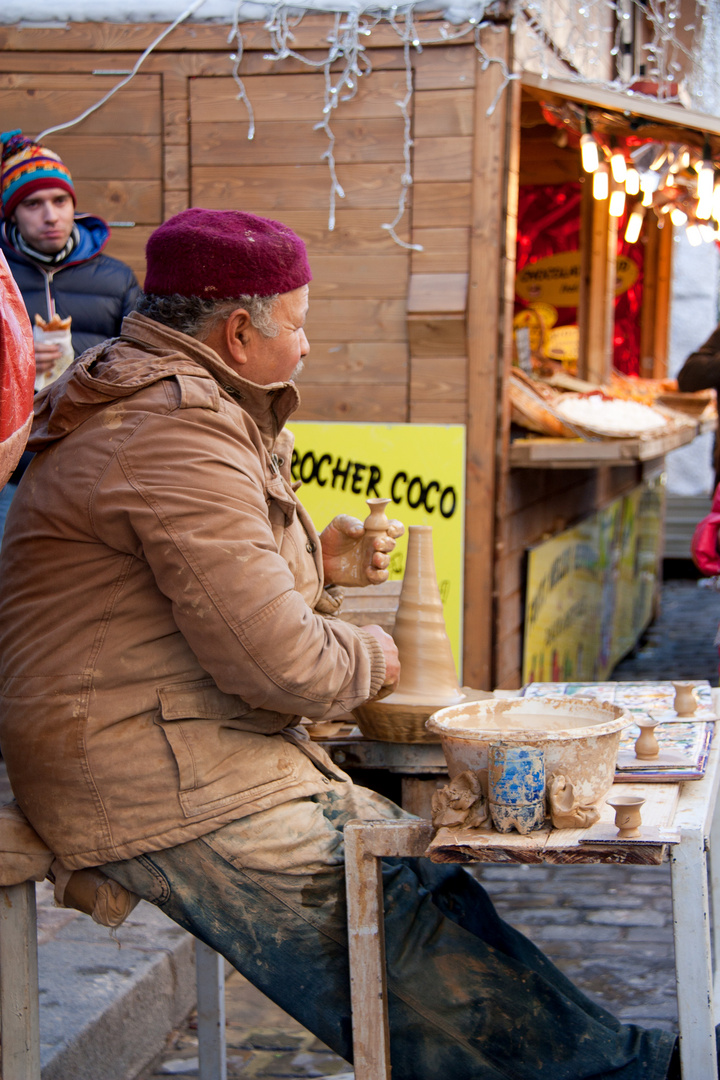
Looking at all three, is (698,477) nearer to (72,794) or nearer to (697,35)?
(697,35)

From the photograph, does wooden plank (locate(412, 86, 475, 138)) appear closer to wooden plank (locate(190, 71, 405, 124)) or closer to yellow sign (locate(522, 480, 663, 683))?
wooden plank (locate(190, 71, 405, 124))

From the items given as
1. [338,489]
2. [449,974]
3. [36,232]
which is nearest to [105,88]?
[36,232]

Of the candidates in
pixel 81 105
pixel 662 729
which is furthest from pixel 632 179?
pixel 662 729

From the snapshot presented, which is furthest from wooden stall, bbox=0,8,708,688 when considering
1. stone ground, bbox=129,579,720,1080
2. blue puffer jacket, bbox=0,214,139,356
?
stone ground, bbox=129,579,720,1080

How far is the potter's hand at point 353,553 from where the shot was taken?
245cm

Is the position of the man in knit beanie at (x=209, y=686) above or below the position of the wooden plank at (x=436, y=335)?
below

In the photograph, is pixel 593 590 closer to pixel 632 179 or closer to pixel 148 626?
pixel 632 179

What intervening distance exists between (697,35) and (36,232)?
4.71m

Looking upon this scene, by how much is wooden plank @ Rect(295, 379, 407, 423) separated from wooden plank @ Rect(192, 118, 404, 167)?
0.93 m

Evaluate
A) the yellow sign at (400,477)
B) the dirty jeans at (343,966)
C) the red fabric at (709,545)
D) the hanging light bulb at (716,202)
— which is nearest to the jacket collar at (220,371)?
the dirty jeans at (343,966)

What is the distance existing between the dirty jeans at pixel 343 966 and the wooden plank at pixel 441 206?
128 inches

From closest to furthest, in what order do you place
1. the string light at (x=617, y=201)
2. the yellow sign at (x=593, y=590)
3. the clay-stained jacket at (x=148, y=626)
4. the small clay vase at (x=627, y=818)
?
the small clay vase at (x=627, y=818) < the clay-stained jacket at (x=148, y=626) < the yellow sign at (x=593, y=590) < the string light at (x=617, y=201)

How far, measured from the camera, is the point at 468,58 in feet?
15.2

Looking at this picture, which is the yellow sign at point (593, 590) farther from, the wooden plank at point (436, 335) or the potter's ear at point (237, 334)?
the potter's ear at point (237, 334)
